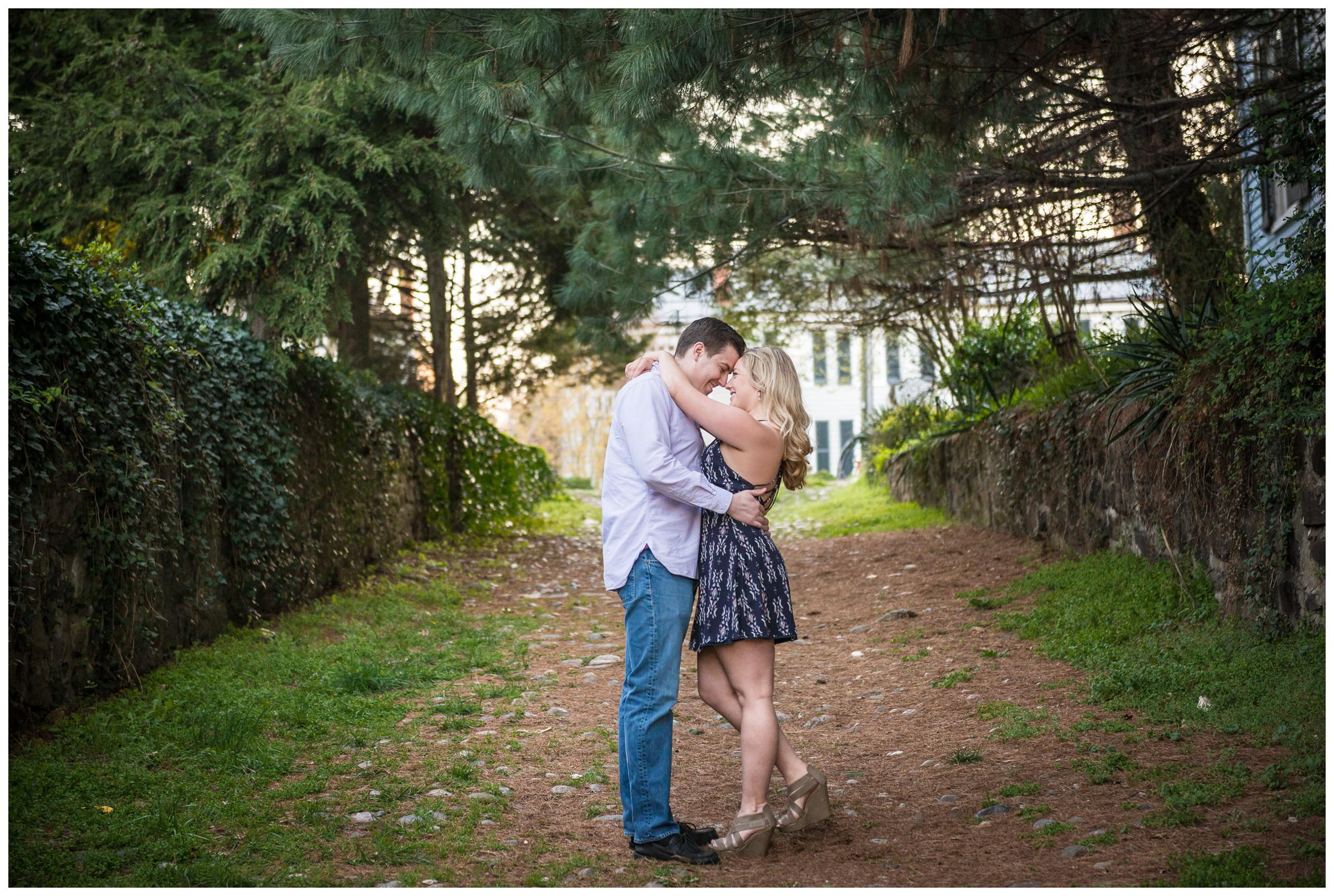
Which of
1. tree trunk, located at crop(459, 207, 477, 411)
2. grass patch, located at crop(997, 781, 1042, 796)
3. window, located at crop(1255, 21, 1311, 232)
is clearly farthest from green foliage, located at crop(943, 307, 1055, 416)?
grass patch, located at crop(997, 781, 1042, 796)

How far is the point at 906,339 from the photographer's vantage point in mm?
18016

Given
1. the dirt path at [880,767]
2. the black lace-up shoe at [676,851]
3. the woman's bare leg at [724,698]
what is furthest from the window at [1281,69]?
the black lace-up shoe at [676,851]

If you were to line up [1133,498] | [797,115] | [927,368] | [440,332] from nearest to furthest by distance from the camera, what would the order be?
[1133,498] → [797,115] → [440,332] → [927,368]

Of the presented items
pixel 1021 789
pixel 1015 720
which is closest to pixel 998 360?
pixel 1015 720

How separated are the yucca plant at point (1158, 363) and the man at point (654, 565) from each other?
3625mm

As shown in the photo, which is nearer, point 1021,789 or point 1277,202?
point 1021,789

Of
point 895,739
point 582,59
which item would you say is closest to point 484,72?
point 582,59

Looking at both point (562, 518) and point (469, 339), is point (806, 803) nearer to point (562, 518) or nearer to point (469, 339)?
point (469, 339)

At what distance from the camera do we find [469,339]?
16.8 m

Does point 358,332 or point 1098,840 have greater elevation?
point 358,332

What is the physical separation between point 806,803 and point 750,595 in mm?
805

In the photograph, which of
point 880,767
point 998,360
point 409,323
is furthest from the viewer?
point 409,323

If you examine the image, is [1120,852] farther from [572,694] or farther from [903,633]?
[903,633]

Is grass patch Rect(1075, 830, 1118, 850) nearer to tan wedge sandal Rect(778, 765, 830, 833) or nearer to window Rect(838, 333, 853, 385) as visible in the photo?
tan wedge sandal Rect(778, 765, 830, 833)
